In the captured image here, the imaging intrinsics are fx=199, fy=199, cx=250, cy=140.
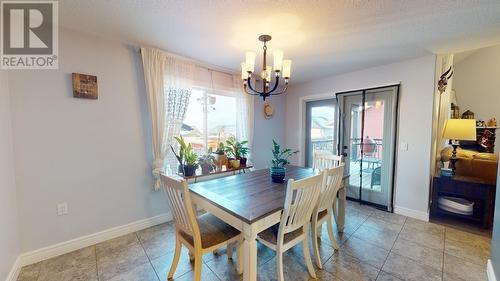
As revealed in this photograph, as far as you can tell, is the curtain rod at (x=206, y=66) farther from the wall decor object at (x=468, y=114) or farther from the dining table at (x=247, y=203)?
the wall decor object at (x=468, y=114)

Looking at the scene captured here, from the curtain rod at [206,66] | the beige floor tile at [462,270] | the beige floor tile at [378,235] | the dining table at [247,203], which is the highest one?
the curtain rod at [206,66]

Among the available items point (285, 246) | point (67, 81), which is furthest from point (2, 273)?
point (285, 246)

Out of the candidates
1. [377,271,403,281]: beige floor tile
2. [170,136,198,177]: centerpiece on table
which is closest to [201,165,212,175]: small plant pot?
[170,136,198,177]: centerpiece on table

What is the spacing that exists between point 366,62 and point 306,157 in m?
2.08

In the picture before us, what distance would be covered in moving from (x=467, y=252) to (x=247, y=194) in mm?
2348

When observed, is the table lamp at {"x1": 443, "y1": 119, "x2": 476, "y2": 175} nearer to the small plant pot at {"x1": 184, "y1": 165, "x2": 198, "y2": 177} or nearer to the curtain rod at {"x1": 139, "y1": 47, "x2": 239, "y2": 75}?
the curtain rod at {"x1": 139, "y1": 47, "x2": 239, "y2": 75}

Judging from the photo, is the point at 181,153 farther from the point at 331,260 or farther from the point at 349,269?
the point at 349,269

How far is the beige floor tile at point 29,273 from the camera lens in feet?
5.53

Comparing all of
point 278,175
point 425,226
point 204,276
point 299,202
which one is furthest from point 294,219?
point 425,226

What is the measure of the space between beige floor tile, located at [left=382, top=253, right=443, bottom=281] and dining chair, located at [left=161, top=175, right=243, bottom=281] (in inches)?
54.3

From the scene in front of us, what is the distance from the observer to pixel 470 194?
255 centimetres

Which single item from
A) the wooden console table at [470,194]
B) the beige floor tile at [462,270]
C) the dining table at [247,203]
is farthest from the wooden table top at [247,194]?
the wooden console table at [470,194]

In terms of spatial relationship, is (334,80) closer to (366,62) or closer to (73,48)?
(366,62)

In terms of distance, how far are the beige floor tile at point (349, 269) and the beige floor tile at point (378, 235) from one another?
47 centimetres
